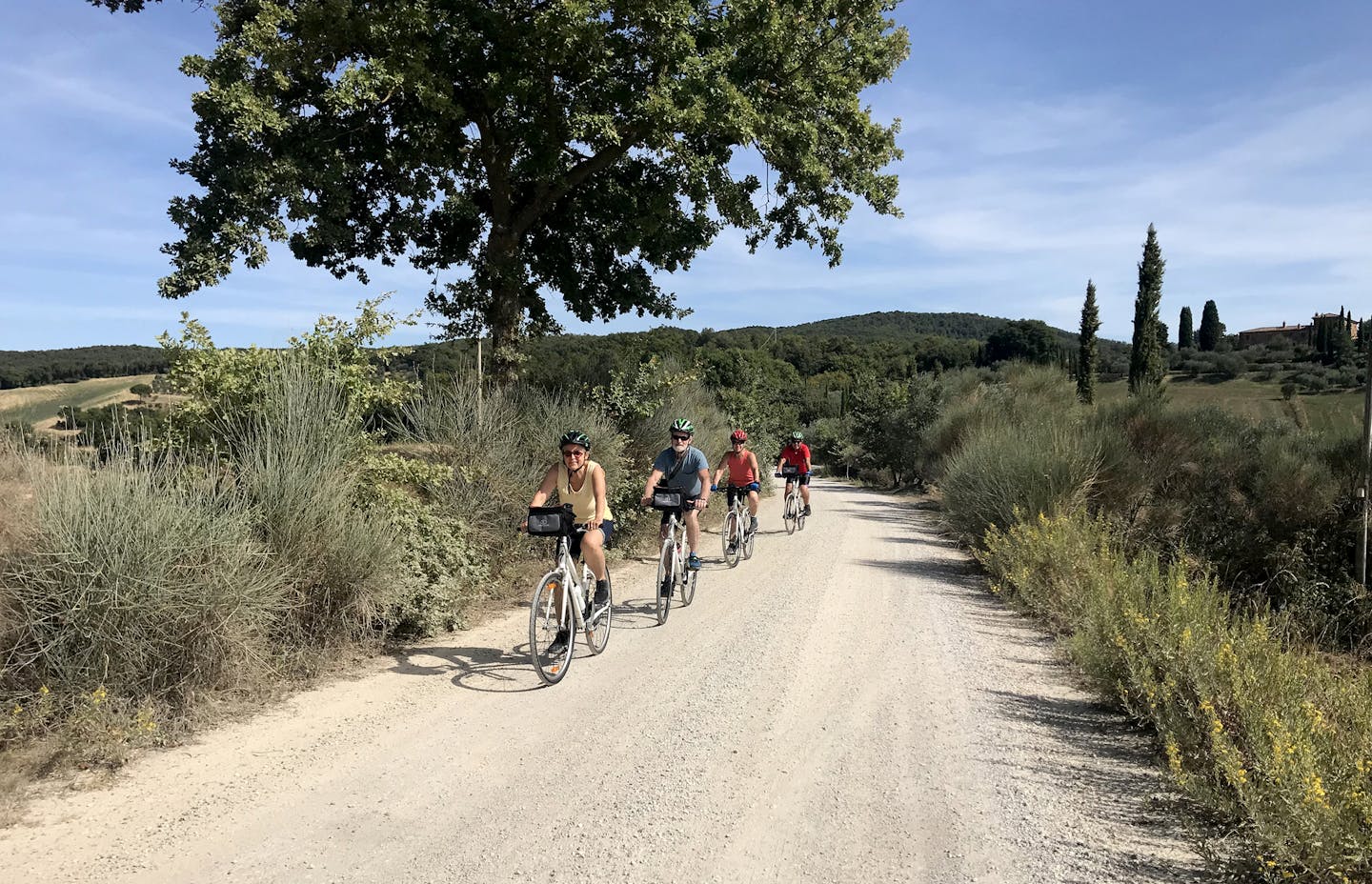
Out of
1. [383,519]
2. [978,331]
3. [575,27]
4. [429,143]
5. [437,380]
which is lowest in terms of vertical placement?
[383,519]

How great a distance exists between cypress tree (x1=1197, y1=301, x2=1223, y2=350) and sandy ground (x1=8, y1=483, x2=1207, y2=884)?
117601 mm

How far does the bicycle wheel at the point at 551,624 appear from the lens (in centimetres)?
605

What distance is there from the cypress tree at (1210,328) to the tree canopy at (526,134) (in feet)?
358

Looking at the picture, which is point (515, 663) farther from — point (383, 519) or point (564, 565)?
point (383, 519)

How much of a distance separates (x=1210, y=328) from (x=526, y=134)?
116821 mm

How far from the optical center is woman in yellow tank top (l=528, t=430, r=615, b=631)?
22.0 feet

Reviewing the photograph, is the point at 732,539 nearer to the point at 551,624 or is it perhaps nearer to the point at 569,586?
the point at 551,624

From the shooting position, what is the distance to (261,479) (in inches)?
249

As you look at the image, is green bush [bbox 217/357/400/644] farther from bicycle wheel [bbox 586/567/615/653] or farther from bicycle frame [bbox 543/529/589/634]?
bicycle wheel [bbox 586/567/615/653]

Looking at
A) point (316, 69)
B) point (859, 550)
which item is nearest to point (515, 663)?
point (859, 550)

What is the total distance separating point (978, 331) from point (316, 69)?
494 feet

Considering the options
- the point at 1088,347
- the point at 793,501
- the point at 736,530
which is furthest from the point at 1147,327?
the point at 736,530

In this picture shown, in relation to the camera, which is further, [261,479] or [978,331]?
[978,331]

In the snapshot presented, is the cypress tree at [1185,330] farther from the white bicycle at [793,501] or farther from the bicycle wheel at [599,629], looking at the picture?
the bicycle wheel at [599,629]
